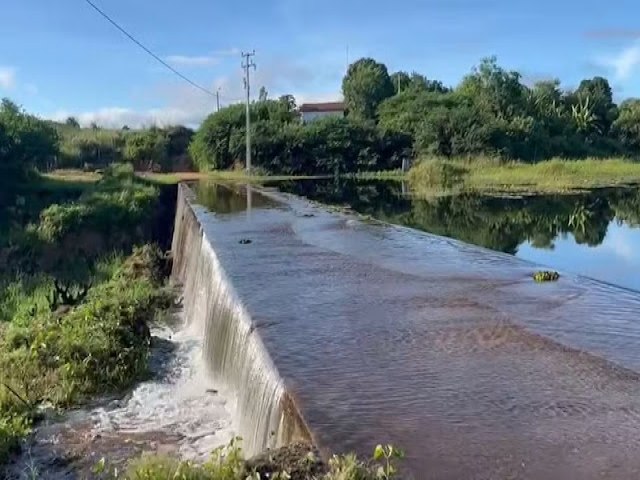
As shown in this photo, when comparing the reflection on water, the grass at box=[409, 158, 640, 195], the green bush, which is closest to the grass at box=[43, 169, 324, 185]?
the green bush

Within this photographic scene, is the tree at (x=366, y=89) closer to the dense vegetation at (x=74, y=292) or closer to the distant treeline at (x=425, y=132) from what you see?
the distant treeline at (x=425, y=132)

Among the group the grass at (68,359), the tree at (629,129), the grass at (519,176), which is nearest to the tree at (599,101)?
the tree at (629,129)

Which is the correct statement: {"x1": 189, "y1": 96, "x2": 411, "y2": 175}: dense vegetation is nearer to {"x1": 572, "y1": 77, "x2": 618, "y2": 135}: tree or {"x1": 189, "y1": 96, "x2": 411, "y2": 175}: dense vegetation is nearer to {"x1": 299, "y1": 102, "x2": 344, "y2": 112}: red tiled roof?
{"x1": 572, "y1": 77, "x2": 618, "y2": 135}: tree

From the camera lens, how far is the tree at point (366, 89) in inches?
2472

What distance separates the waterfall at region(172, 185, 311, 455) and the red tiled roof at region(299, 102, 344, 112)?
60.9 meters

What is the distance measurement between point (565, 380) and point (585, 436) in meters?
0.95

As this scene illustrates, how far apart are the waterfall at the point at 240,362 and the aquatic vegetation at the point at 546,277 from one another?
3.51 m

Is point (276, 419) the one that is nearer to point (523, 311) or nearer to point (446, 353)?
point (446, 353)

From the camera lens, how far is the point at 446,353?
5.74 m

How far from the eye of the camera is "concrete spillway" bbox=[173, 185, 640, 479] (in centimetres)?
407

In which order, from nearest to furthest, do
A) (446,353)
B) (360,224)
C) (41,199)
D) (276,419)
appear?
(276,419)
(446,353)
(360,224)
(41,199)

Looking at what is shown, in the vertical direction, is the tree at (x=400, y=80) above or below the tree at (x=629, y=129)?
above

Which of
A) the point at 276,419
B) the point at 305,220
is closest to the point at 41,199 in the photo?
the point at 305,220

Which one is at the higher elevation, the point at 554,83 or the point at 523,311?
the point at 554,83
